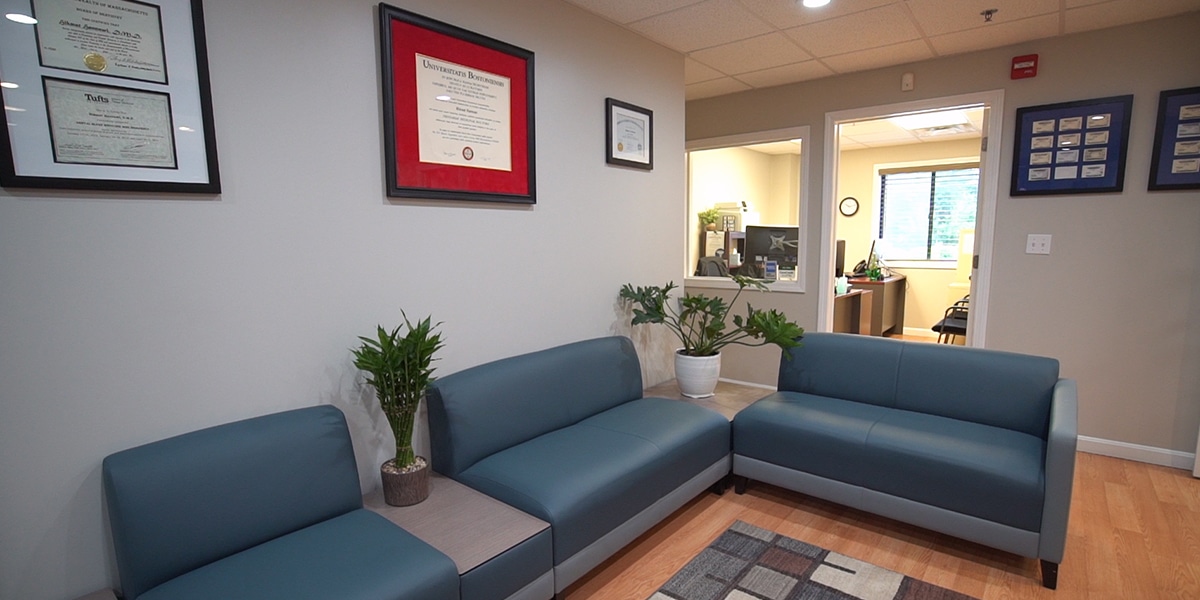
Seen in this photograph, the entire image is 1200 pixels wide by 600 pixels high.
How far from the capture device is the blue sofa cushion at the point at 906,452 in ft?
6.79

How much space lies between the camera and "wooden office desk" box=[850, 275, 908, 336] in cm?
627

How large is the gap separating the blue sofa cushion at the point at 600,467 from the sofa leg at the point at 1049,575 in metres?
1.27

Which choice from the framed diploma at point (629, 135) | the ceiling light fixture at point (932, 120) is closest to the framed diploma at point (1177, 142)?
the ceiling light fixture at point (932, 120)

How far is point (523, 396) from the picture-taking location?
2.34 meters

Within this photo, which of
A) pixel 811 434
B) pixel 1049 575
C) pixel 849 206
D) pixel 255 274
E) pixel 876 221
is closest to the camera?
pixel 255 274

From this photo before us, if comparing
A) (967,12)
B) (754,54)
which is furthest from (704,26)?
(967,12)

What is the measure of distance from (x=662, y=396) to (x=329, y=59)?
227 cm

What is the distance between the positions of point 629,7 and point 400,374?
6.97 ft

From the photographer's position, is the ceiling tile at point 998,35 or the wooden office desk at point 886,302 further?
the wooden office desk at point 886,302

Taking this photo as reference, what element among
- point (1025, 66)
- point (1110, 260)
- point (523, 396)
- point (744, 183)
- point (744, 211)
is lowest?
point (523, 396)

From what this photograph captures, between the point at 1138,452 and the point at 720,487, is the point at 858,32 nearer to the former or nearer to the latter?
the point at 720,487

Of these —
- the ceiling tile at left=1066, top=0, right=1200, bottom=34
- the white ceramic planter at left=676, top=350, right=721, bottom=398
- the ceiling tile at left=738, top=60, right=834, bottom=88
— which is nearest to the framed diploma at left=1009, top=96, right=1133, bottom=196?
the ceiling tile at left=1066, top=0, right=1200, bottom=34

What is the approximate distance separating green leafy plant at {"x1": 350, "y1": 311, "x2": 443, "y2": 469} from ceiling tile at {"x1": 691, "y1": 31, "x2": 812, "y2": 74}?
259 cm

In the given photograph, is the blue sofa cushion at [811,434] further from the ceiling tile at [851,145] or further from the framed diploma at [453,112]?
the ceiling tile at [851,145]
